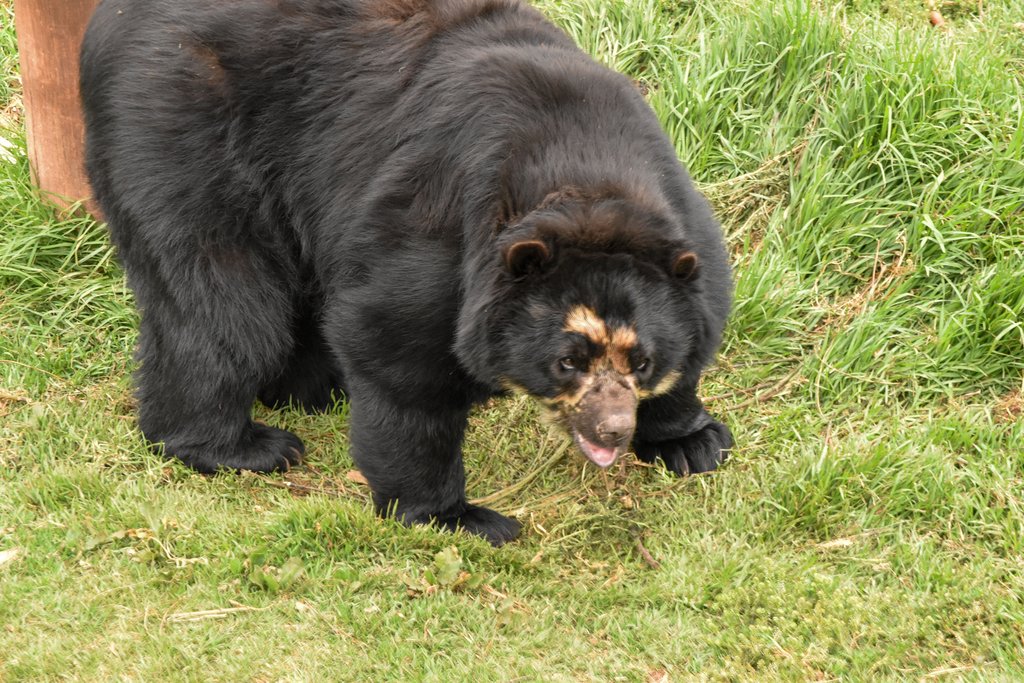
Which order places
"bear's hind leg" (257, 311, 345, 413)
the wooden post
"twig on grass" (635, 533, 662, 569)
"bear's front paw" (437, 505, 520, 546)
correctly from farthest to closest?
1. the wooden post
2. "bear's hind leg" (257, 311, 345, 413)
3. "bear's front paw" (437, 505, 520, 546)
4. "twig on grass" (635, 533, 662, 569)

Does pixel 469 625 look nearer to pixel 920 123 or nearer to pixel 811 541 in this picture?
pixel 811 541

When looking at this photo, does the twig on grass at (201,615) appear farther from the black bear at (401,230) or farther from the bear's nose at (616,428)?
the bear's nose at (616,428)

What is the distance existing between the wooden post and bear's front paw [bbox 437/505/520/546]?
2499 mm

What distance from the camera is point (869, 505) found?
491 cm

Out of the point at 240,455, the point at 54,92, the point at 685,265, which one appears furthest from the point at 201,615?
the point at 54,92

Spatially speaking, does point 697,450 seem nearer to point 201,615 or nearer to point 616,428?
point 616,428

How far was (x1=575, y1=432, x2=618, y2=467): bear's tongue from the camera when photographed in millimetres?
4383

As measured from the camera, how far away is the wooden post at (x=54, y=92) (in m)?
5.98

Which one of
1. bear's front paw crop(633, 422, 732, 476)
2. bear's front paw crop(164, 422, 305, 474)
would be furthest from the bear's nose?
bear's front paw crop(164, 422, 305, 474)

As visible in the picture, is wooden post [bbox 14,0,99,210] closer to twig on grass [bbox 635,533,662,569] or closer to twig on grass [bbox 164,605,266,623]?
twig on grass [bbox 164,605,266,623]

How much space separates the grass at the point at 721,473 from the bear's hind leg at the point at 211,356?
5.9 inches

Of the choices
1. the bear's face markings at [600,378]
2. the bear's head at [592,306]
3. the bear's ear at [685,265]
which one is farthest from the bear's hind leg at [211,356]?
the bear's ear at [685,265]

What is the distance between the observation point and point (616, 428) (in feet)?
14.0

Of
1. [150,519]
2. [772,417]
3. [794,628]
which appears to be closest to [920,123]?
[772,417]
